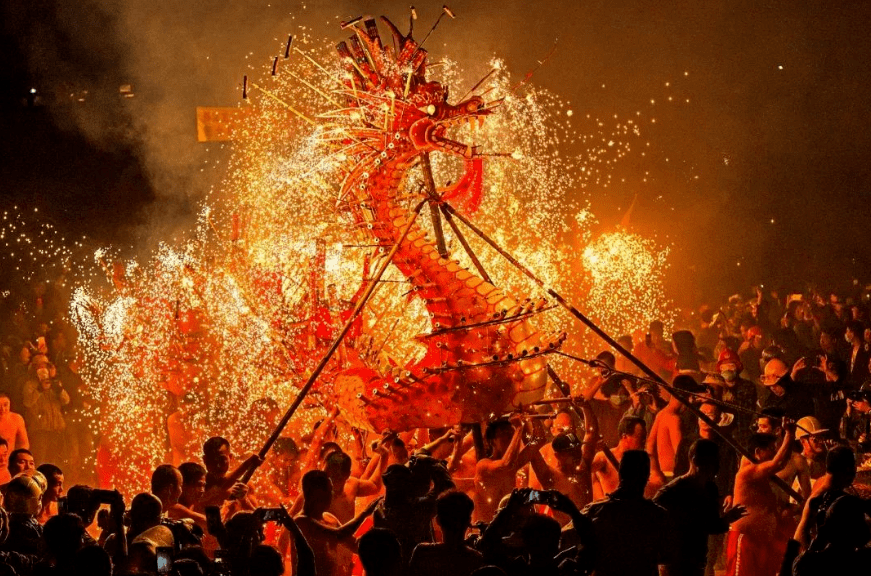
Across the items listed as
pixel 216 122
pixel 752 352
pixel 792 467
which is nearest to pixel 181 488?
pixel 792 467

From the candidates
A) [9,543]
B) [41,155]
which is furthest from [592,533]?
[41,155]

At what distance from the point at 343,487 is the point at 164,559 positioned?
1942mm

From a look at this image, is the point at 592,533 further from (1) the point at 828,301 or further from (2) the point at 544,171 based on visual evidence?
(2) the point at 544,171

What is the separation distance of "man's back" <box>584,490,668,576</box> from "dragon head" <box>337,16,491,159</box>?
2.70 metres

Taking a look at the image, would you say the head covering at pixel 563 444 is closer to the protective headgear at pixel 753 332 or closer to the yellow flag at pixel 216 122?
the protective headgear at pixel 753 332

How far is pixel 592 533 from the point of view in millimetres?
3342

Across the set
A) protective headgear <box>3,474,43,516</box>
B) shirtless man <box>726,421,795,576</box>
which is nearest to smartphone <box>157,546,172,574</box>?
protective headgear <box>3,474,43,516</box>

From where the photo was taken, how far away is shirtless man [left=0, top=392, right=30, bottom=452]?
7.29m

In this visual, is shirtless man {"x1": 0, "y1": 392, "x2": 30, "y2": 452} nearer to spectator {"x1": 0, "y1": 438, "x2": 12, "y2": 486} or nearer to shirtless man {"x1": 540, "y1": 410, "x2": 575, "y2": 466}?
spectator {"x1": 0, "y1": 438, "x2": 12, "y2": 486}

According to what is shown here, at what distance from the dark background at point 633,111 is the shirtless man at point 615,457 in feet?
17.2

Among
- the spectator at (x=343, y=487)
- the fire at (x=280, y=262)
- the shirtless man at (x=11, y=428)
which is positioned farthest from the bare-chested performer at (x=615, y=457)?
the shirtless man at (x=11, y=428)

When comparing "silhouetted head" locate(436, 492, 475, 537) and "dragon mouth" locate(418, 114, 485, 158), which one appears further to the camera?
"dragon mouth" locate(418, 114, 485, 158)

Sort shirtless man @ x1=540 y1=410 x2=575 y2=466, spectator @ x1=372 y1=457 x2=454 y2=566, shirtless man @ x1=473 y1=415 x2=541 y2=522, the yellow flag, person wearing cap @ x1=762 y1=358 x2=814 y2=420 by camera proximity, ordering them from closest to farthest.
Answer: spectator @ x1=372 y1=457 x2=454 y2=566, shirtless man @ x1=473 y1=415 x2=541 y2=522, shirtless man @ x1=540 y1=410 x2=575 y2=466, person wearing cap @ x1=762 y1=358 x2=814 y2=420, the yellow flag

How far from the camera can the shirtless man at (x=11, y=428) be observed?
7.29 metres
